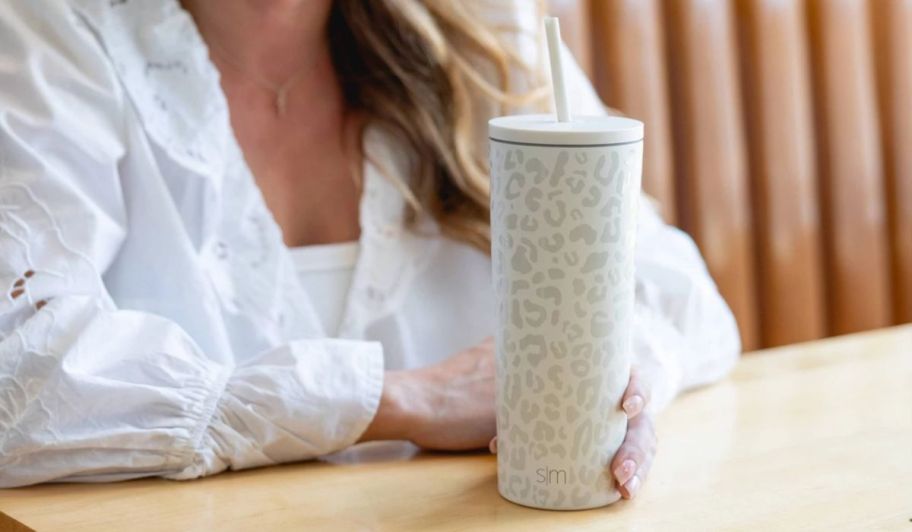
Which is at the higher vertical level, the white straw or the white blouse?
the white straw

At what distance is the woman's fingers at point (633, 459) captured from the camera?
815 millimetres

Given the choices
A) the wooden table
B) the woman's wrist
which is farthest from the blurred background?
the woman's wrist

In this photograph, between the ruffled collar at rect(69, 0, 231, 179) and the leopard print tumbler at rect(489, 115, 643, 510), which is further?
the ruffled collar at rect(69, 0, 231, 179)

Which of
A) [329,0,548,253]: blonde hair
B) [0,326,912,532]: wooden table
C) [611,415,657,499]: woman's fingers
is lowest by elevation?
[0,326,912,532]: wooden table

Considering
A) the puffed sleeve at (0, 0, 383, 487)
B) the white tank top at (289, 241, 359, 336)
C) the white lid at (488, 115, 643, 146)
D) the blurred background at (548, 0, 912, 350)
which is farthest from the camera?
the blurred background at (548, 0, 912, 350)

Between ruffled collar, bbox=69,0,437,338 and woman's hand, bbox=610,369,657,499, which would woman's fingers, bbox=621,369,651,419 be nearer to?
woman's hand, bbox=610,369,657,499

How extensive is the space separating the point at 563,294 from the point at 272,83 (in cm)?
62

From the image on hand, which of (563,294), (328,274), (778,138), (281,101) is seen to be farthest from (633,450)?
(778,138)

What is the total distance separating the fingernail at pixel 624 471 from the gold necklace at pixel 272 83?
62 centimetres

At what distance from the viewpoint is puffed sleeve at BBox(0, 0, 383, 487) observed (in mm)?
913

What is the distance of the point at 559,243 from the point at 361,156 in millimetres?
565

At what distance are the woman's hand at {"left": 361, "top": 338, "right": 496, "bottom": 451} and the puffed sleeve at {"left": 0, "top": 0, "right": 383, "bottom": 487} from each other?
0.06 feet

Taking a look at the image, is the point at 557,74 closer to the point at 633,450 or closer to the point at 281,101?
the point at 633,450

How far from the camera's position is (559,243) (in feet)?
2.50
